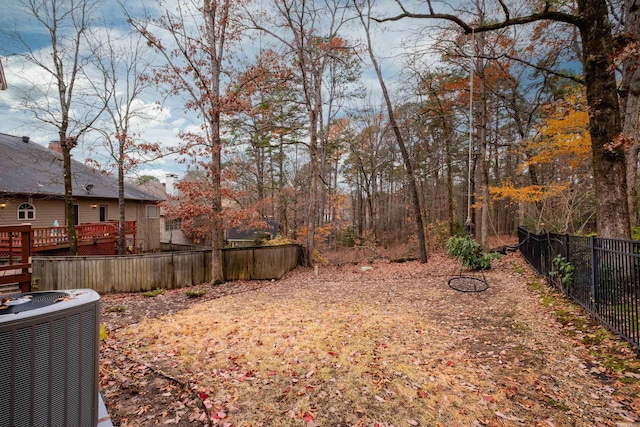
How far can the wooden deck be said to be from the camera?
1199cm

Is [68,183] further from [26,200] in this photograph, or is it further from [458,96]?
[458,96]

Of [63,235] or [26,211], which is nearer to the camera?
[63,235]

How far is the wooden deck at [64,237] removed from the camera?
11992 millimetres

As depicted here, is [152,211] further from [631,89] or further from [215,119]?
[631,89]

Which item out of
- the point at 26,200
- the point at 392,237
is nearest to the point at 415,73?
the point at 392,237

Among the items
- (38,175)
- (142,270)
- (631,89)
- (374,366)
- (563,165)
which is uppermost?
(631,89)

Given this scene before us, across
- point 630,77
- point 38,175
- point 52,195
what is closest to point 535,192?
point 630,77

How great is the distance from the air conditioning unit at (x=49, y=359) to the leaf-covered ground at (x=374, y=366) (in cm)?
98

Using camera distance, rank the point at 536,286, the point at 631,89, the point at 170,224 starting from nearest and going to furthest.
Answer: the point at 536,286, the point at 631,89, the point at 170,224

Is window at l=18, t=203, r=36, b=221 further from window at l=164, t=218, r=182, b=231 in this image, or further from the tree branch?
the tree branch

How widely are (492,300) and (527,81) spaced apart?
11548 millimetres

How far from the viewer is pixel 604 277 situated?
4004 millimetres

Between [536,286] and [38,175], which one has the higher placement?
[38,175]

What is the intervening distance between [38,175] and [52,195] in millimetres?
2207
